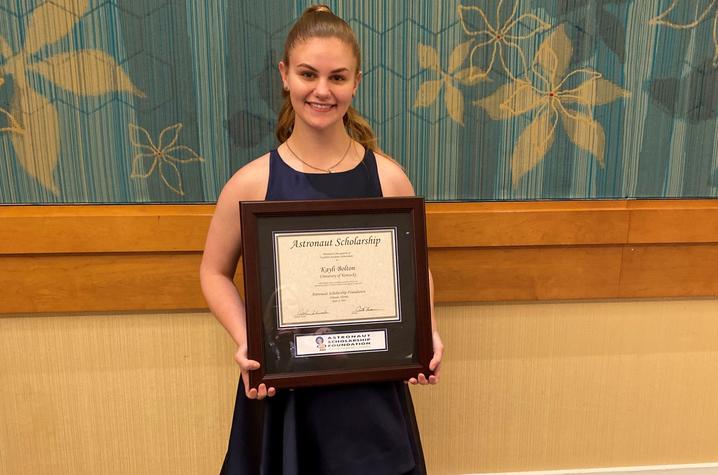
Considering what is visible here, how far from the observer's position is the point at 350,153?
39.2 inches

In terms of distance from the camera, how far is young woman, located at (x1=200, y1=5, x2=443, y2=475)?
93 centimetres

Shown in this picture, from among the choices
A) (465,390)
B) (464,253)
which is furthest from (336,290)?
(465,390)

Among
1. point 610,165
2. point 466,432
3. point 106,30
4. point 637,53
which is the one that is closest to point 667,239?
point 610,165

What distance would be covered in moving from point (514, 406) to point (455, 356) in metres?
0.23

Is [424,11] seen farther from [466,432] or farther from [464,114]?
[466,432]

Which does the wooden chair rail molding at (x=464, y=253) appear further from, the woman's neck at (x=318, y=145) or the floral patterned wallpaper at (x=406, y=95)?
the woman's neck at (x=318, y=145)

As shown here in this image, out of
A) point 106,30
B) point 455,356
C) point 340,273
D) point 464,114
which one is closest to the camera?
point 340,273

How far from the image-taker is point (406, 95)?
4.15ft

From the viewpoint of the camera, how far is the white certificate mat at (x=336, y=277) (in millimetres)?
890

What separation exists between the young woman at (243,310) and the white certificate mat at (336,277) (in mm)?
93

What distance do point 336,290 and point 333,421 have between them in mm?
242

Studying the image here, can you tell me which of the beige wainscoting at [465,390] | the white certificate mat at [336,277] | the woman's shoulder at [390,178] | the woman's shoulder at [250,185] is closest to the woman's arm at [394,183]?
the woman's shoulder at [390,178]
